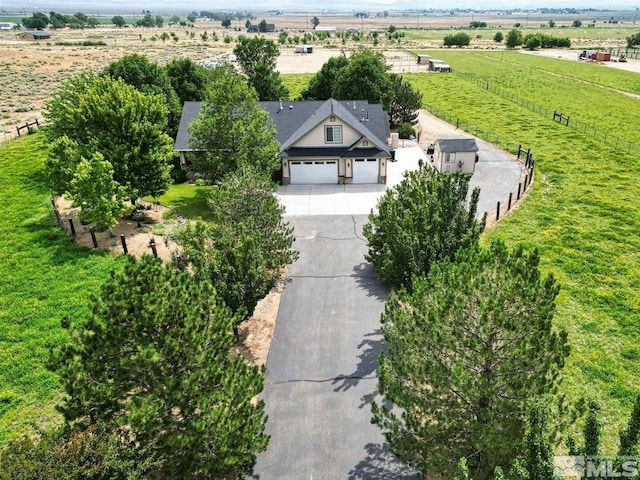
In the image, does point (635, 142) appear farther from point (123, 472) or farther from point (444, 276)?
point (123, 472)

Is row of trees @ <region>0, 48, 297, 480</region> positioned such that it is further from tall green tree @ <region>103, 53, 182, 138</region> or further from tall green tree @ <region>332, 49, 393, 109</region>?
tall green tree @ <region>332, 49, 393, 109</region>

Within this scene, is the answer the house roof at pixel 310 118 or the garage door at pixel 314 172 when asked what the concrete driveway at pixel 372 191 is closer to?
the garage door at pixel 314 172

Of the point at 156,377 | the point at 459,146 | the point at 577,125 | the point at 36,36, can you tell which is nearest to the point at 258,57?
the point at 459,146

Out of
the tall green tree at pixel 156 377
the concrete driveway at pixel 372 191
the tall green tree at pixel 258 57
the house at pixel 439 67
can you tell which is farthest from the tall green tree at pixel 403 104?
the house at pixel 439 67

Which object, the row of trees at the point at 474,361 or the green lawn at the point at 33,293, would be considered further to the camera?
the green lawn at the point at 33,293

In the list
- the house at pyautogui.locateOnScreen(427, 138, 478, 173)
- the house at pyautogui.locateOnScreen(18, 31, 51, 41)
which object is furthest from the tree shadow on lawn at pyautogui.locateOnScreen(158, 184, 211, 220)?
the house at pyautogui.locateOnScreen(18, 31, 51, 41)

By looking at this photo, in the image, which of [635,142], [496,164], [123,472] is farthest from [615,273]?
[635,142]
